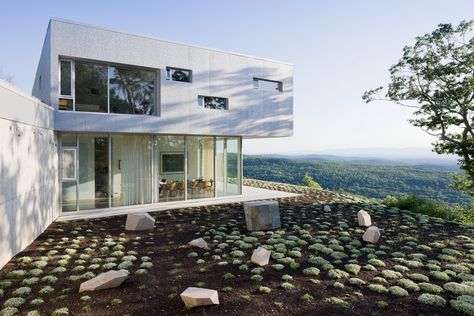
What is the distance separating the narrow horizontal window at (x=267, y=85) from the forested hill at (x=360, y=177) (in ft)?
74.0

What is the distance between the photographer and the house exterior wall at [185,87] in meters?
10.2

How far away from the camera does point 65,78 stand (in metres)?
10.3

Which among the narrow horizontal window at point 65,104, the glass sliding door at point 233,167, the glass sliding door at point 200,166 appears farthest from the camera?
the glass sliding door at point 233,167

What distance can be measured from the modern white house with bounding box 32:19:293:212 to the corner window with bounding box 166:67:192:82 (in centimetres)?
4

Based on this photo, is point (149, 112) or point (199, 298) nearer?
point (199, 298)

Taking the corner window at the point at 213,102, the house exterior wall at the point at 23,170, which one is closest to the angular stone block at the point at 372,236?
the corner window at the point at 213,102

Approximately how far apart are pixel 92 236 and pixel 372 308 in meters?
7.08

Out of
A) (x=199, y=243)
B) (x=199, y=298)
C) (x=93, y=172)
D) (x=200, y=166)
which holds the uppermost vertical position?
(x=200, y=166)

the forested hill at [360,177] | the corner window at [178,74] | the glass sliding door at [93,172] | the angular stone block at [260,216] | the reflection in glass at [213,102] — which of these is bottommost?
the forested hill at [360,177]

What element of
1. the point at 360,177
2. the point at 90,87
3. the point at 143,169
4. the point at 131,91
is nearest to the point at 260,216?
the point at 143,169

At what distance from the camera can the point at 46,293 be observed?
489 centimetres

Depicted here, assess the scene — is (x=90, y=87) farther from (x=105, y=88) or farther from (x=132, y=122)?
(x=132, y=122)

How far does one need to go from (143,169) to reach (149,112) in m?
2.37

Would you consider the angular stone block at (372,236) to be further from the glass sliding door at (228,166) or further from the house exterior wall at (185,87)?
the glass sliding door at (228,166)
